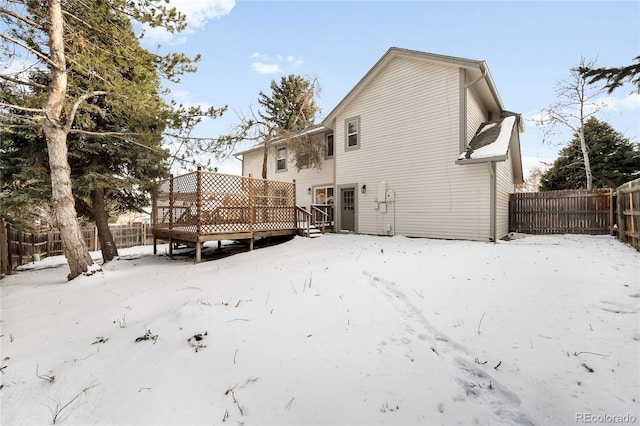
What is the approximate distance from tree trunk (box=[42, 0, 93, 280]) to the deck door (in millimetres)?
8869

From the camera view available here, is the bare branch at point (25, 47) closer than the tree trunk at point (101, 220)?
Yes

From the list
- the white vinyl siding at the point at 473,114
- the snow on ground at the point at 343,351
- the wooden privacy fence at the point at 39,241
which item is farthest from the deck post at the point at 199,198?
the white vinyl siding at the point at 473,114

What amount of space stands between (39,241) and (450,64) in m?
18.6

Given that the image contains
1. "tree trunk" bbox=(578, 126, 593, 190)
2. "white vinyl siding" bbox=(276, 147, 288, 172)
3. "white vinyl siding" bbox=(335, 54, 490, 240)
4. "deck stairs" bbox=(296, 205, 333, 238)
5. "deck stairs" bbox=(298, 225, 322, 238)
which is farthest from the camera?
"white vinyl siding" bbox=(276, 147, 288, 172)

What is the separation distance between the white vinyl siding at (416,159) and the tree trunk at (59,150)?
918cm

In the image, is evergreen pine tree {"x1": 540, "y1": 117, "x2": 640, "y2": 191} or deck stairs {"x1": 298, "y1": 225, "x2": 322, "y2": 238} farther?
evergreen pine tree {"x1": 540, "y1": 117, "x2": 640, "y2": 191}

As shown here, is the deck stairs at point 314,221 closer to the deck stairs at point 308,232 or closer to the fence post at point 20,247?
the deck stairs at point 308,232

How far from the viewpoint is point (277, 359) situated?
95.6 inches

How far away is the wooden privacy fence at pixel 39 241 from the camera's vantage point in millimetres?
8198

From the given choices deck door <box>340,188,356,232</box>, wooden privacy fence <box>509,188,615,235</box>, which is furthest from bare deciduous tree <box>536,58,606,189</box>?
deck door <box>340,188,356,232</box>

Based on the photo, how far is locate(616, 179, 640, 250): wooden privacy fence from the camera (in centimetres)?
670

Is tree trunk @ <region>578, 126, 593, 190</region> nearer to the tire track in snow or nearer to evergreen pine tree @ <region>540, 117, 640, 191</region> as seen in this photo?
evergreen pine tree @ <region>540, 117, 640, 191</region>

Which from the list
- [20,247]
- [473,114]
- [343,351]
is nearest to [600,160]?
[473,114]

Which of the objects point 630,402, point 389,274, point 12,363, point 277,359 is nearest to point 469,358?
point 630,402
